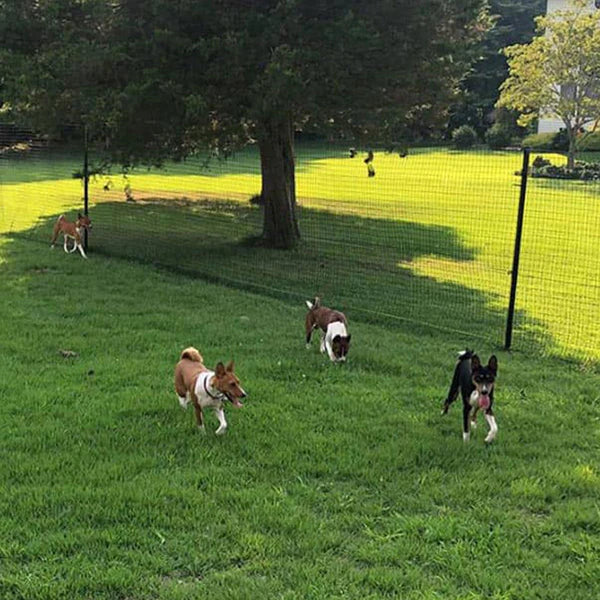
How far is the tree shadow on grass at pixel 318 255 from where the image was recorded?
28.1 feet

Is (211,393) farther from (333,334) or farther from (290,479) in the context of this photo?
(333,334)

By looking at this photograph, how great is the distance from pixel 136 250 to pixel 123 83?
2884mm

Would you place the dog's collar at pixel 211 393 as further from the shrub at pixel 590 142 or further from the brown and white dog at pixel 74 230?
the shrub at pixel 590 142

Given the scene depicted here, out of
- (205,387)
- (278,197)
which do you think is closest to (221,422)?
(205,387)

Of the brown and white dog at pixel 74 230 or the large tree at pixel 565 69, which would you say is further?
the large tree at pixel 565 69

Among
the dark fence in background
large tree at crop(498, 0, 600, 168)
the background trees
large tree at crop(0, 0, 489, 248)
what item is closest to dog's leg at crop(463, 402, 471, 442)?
the dark fence in background

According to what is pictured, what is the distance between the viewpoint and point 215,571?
2973 millimetres

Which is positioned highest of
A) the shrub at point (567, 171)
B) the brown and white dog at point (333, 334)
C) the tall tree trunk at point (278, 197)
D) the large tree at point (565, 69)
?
the large tree at point (565, 69)

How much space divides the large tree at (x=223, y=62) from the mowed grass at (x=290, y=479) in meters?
4.21

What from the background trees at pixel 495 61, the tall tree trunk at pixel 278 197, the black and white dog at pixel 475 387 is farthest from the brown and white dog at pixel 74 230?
the background trees at pixel 495 61

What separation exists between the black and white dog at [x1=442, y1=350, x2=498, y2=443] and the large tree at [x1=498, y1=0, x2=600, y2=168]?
27928mm

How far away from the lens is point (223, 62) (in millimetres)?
9445

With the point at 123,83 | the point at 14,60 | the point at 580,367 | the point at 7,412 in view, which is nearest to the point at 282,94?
the point at 123,83

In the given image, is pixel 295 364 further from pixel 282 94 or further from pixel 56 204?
pixel 56 204
